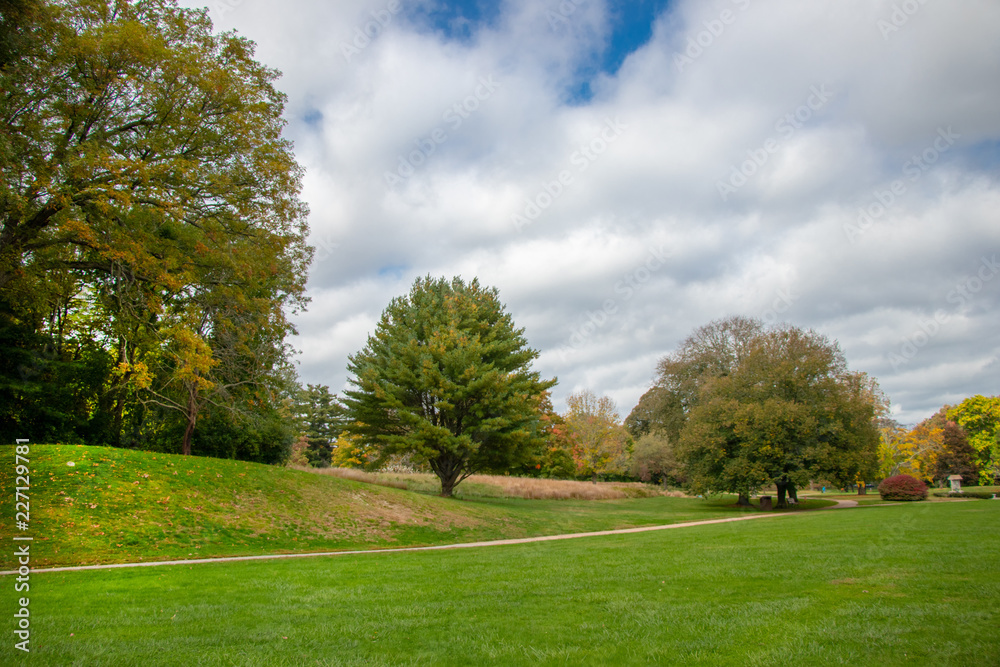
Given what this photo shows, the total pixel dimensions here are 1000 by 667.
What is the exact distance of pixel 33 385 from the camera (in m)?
20.0

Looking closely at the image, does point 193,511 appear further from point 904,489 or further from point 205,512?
point 904,489

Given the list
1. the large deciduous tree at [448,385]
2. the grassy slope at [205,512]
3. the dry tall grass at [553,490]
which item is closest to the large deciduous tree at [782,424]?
the dry tall grass at [553,490]

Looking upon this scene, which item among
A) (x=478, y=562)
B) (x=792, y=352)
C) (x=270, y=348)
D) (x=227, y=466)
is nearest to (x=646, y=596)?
(x=478, y=562)

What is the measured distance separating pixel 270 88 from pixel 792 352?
29.9m

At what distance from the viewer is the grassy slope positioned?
12195mm

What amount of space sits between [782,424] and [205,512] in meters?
27.2

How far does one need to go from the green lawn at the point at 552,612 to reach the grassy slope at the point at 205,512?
3.26 m

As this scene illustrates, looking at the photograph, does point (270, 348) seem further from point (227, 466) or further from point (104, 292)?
point (104, 292)

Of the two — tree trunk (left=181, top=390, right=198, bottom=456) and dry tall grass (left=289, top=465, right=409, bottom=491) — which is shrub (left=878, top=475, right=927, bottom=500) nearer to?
dry tall grass (left=289, top=465, right=409, bottom=491)

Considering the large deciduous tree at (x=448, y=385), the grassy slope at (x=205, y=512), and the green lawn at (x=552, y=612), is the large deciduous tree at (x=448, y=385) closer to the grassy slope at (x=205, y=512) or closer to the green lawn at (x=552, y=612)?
the grassy slope at (x=205, y=512)

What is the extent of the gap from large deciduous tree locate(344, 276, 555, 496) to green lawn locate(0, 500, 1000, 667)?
50.4 ft

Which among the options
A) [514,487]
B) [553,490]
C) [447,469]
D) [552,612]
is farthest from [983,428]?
[552,612]

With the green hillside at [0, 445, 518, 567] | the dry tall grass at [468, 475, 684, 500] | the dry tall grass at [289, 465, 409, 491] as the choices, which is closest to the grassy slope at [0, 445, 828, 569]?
the green hillside at [0, 445, 518, 567]

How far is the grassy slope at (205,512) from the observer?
40.0 ft
